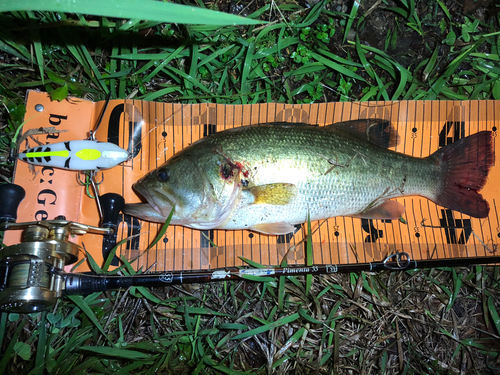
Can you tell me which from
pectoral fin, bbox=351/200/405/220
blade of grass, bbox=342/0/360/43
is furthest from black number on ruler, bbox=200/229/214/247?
blade of grass, bbox=342/0/360/43

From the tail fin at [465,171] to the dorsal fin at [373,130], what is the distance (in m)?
0.43

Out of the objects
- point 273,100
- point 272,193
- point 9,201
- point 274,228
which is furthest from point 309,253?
point 9,201

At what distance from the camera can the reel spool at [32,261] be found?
191cm

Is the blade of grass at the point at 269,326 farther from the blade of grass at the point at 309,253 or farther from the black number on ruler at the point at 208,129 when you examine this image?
the black number on ruler at the point at 208,129

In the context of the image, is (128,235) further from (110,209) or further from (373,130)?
(373,130)

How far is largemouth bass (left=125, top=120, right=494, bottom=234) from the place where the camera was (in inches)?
86.7

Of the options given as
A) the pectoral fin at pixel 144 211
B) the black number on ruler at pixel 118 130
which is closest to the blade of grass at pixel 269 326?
the pectoral fin at pixel 144 211

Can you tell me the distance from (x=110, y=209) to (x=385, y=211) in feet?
7.33

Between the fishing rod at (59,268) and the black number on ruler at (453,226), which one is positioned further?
the black number on ruler at (453,226)

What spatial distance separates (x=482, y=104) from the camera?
112 inches

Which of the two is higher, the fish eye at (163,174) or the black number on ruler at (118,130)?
the black number on ruler at (118,130)

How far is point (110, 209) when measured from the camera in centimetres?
232

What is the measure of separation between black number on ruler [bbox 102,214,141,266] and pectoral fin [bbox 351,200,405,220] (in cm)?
188

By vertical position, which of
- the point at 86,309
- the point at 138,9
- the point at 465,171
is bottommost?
the point at 86,309
